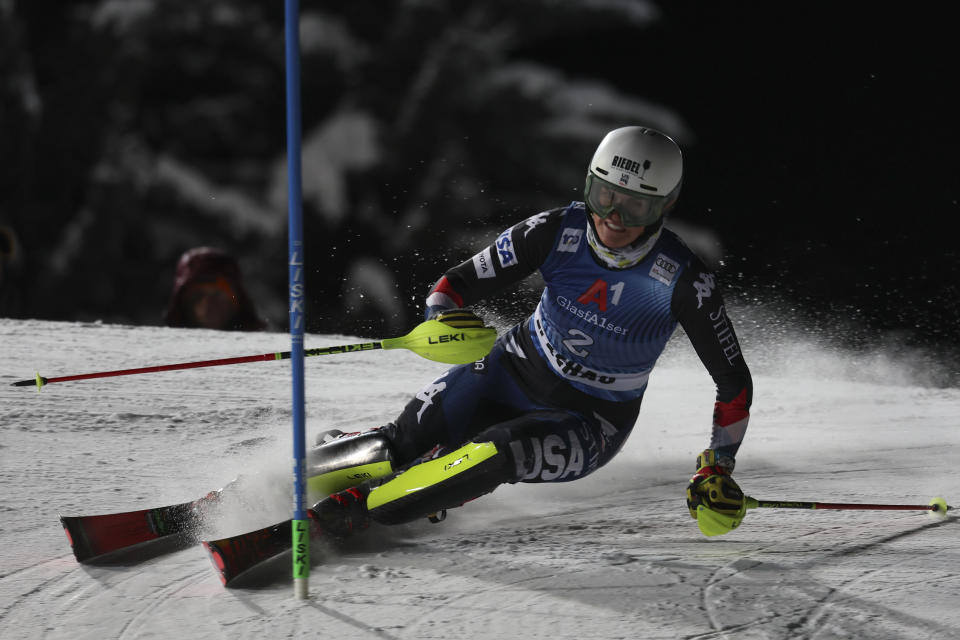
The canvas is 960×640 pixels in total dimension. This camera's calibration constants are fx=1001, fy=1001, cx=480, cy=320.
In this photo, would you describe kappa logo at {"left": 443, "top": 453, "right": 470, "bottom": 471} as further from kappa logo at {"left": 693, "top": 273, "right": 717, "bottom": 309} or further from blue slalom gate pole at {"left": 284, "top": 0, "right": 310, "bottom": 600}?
kappa logo at {"left": 693, "top": 273, "right": 717, "bottom": 309}

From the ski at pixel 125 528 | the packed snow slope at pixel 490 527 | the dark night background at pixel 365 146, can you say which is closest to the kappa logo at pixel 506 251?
the packed snow slope at pixel 490 527

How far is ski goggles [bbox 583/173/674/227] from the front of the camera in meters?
2.96

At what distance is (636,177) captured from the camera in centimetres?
293

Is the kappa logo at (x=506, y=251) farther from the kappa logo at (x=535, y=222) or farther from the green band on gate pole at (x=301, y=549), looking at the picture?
the green band on gate pole at (x=301, y=549)

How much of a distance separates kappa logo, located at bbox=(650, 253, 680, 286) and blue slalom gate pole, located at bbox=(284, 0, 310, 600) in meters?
1.11

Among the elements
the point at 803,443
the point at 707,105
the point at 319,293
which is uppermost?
the point at 707,105

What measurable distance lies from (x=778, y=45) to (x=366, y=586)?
11.2 metres

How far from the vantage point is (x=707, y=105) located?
12.0 meters

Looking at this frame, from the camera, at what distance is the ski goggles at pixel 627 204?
2.96 m

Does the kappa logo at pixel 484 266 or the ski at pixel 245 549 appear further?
the kappa logo at pixel 484 266

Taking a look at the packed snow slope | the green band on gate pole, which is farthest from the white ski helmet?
the green band on gate pole

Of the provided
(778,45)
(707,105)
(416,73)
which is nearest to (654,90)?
(707,105)

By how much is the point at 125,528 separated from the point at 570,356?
57.0 inches

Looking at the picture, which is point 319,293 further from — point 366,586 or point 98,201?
point 366,586
